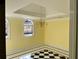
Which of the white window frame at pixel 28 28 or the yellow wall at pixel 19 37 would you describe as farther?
the white window frame at pixel 28 28

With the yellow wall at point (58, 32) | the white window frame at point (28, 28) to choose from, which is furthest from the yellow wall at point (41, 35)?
the white window frame at point (28, 28)

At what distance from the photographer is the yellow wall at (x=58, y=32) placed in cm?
459

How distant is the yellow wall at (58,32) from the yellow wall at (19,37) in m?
0.43

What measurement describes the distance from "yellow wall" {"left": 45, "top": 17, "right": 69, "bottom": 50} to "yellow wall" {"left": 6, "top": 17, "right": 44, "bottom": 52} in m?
0.43

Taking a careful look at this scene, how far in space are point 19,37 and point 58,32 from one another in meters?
1.84

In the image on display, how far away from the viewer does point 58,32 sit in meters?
5.10

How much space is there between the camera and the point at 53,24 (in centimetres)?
541

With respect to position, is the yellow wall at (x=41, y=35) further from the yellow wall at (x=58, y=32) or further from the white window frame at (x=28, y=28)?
the white window frame at (x=28, y=28)

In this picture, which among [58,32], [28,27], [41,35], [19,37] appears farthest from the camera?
[41,35]

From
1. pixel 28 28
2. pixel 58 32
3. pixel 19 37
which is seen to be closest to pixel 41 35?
pixel 28 28

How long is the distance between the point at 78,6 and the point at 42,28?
5.48 metres

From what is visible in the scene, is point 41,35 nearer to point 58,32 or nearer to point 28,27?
point 28,27

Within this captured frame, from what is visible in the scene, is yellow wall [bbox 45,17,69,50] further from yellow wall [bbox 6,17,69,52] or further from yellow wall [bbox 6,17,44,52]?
yellow wall [bbox 6,17,44,52]
